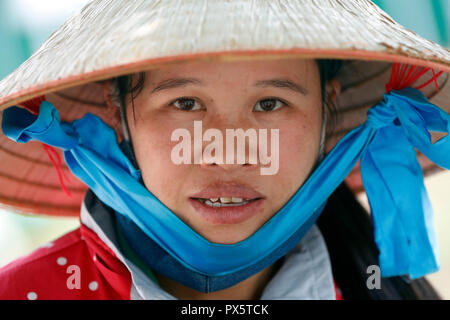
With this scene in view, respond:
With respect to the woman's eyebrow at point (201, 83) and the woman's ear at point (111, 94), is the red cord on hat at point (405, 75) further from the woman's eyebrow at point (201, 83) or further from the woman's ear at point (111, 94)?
the woman's ear at point (111, 94)

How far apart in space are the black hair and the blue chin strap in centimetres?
15

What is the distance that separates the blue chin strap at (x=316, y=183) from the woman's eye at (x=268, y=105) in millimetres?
176

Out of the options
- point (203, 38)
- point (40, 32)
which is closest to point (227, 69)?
point (203, 38)

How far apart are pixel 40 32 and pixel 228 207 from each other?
1.18 m

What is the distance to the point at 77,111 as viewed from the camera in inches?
48.9

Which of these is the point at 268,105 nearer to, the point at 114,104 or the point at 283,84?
the point at 283,84

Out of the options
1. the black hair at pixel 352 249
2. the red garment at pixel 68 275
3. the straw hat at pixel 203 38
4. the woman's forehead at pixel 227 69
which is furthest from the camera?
the black hair at pixel 352 249

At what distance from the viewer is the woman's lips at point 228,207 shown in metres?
0.93

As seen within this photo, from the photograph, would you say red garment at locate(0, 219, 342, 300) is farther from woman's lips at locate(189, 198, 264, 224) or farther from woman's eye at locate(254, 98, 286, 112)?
woman's eye at locate(254, 98, 286, 112)

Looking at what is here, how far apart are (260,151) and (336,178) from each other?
0.24m

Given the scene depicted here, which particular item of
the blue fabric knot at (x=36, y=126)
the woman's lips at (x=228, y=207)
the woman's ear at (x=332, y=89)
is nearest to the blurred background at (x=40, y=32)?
the blue fabric knot at (x=36, y=126)

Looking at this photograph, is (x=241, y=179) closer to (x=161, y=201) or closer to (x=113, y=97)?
(x=161, y=201)

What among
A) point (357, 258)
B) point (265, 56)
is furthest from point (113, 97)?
point (357, 258)

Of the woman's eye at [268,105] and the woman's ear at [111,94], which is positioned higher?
the woman's ear at [111,94]
